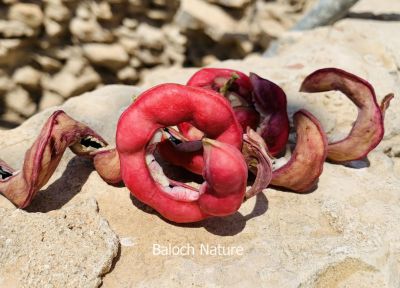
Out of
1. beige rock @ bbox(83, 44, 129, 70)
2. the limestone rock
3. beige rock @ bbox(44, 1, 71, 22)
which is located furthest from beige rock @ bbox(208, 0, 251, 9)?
the limestone rock

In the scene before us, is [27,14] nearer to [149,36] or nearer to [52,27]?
[52,27]

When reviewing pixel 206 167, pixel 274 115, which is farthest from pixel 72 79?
pixel 206 167

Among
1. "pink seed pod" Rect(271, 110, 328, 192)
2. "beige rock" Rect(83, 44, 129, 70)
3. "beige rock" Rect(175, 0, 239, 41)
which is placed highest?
"pink seed pod" Rect(271, 110, 328, 192)

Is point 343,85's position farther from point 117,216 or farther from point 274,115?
point 117,216

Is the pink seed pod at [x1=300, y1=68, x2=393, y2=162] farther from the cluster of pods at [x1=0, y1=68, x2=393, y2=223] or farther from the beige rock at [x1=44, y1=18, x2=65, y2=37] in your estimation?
the beige rock at [x1=44, y1=18, x2=65, y2=37]

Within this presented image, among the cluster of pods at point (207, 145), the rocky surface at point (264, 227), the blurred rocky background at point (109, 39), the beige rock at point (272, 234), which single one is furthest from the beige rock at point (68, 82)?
the cluster of pods at point (207, 145)

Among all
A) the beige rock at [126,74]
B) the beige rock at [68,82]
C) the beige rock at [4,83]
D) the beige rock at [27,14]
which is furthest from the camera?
the beige rock at [126,74]

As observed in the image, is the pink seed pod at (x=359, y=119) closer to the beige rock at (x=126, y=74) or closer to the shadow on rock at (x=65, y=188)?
the shadow on rock at (x=65, y=188)
